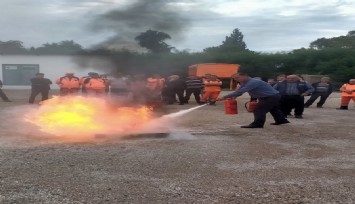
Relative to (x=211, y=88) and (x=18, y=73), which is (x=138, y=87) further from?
(x=18, y=73)

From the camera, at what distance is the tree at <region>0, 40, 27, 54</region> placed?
2736 cm

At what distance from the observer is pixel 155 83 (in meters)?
17.9

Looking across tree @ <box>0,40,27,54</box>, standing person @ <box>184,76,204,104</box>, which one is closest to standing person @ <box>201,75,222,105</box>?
standing person @ <box>184,76,204,104</box>

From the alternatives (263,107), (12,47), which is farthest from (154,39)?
(12,47)

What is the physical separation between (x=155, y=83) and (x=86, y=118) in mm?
7965

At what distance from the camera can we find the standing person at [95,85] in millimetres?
17094

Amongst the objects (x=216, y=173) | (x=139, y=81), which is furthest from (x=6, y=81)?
(x=216, y=173)

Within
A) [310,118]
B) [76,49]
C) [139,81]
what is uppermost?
[76,49]

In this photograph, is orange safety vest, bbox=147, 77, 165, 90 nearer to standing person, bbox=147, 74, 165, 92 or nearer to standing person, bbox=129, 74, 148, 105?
standing person, bbox=147, 74, 165, 92

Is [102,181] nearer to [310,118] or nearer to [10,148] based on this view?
[10,148]

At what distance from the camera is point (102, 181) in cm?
574

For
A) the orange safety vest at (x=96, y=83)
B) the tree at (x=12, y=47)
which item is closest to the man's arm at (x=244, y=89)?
the orange safety vest at (x=96, y=83)

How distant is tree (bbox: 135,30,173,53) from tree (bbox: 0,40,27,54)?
17543 mm

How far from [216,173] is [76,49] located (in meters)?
8.21
